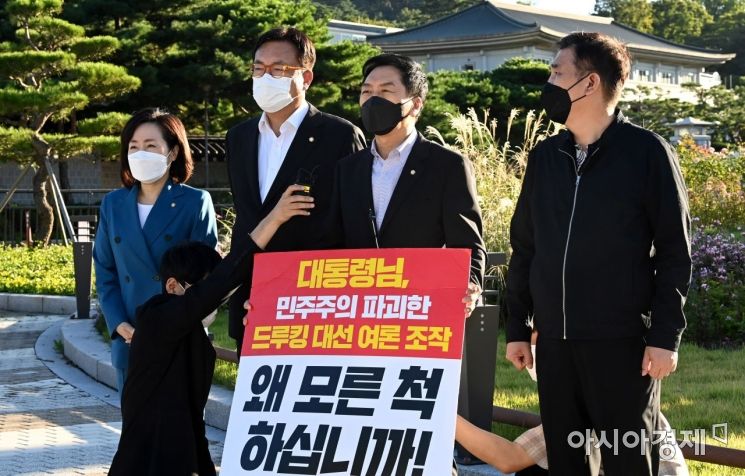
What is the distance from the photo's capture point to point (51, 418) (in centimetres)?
703

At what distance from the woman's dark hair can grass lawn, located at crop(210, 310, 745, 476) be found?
2.11 m

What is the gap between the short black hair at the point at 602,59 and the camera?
354 cm

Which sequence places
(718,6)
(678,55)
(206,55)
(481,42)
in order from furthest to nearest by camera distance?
(718,6) → (678,55) → (481,42) → (206,55)

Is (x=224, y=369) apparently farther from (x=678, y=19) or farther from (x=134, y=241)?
(x=678, y=19)

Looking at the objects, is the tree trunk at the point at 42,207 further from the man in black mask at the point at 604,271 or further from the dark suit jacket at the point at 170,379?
the man in black mask at the point at 604,271

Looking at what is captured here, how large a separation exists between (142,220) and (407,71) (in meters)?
1.36

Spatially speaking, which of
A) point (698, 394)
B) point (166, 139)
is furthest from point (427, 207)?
point (698, 394)

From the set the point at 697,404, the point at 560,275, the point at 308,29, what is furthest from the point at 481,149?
the point at 308,29

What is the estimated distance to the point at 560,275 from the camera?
3.45 meters

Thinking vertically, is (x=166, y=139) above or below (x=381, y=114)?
below

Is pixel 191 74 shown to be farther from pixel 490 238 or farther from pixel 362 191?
pixel 362 191

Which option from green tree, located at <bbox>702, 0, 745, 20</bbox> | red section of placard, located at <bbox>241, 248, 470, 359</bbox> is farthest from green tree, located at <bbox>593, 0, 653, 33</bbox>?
red section of placard, located at <bbox>241, 248, 470, 359</bbox>

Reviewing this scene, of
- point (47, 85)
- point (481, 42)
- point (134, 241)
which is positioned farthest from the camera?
point (481, 42)

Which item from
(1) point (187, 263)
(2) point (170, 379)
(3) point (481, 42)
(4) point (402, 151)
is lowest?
(2) point (170, 379)
